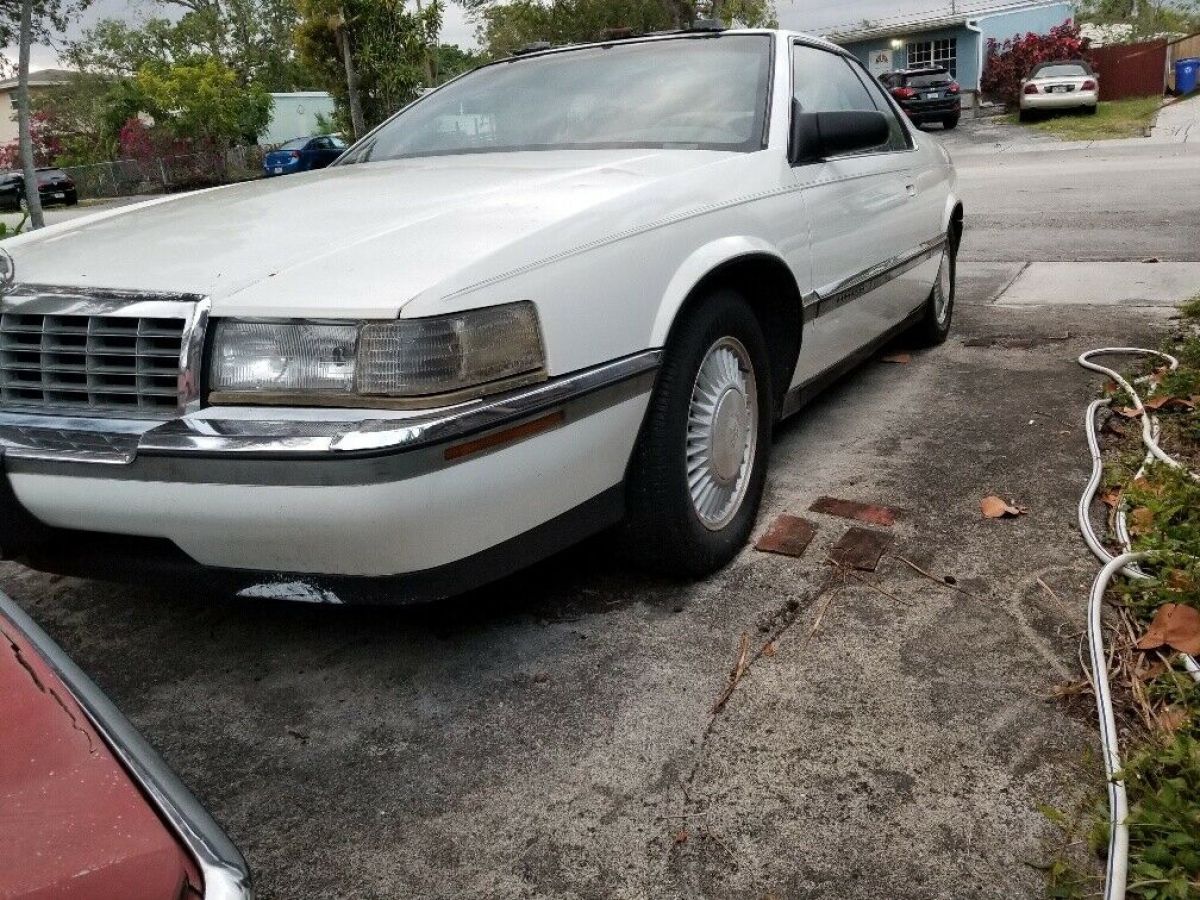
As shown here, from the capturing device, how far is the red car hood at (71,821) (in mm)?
911

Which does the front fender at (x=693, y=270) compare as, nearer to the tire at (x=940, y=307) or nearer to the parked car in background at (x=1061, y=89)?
the tire at (x=940, y=307)

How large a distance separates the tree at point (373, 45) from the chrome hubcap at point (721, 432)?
840 inches

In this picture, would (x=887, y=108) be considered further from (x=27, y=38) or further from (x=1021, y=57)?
(x=1021, y=57)

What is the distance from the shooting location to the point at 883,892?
1788 mm

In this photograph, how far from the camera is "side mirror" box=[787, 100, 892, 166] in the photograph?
3312 mm

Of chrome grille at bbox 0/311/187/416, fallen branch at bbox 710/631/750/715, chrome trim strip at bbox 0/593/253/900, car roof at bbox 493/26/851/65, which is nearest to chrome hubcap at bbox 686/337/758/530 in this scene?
fallen branch at bbox 710/631/750/715

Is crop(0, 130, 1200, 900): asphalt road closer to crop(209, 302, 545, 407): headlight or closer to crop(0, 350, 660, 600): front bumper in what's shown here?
crop(0, 350, 660, 600): front bumper

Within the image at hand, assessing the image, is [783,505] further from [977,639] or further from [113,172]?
[113,172]

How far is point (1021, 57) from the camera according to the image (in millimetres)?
29812

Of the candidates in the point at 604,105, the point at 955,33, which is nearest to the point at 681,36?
the point at 604,105

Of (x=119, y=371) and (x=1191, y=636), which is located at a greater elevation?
(x=119, y=371)

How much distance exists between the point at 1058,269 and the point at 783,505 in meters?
4.75

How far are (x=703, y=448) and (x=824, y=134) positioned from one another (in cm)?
116

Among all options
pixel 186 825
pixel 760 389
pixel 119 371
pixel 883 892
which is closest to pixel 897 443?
pixel 760 389
